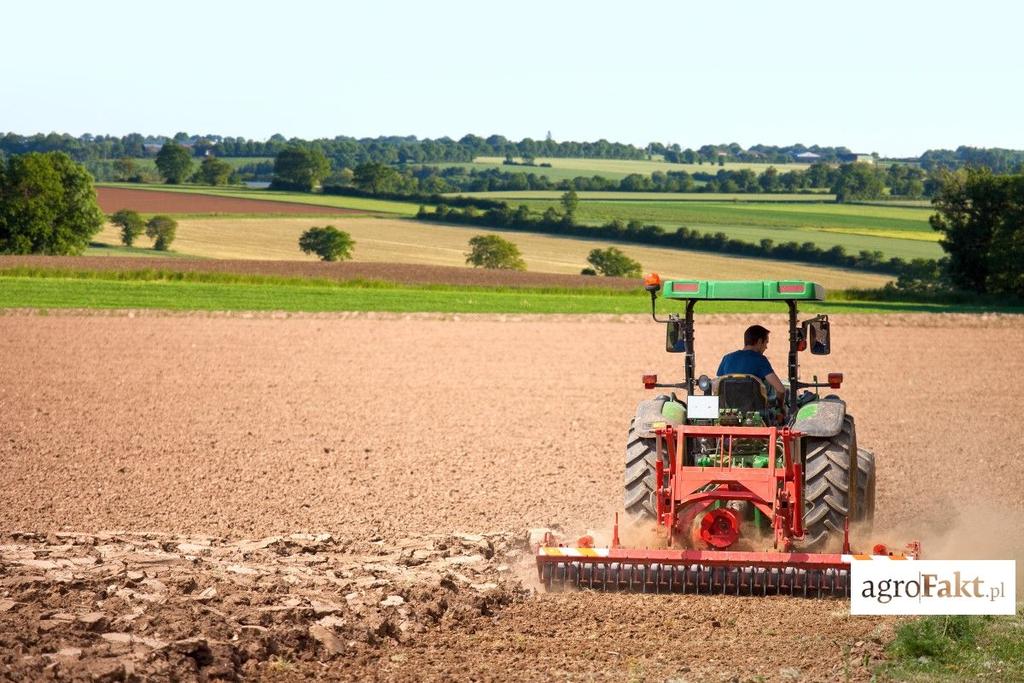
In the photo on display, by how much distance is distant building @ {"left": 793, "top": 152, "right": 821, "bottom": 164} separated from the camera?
532 feet

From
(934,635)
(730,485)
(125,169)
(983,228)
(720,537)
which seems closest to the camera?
(934,635)

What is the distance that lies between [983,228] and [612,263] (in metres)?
19.3

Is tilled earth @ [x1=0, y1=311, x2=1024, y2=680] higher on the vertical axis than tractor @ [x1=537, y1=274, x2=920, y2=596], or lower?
lower

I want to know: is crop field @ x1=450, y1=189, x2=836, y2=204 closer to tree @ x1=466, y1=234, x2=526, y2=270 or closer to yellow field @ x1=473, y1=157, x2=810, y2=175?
yellow field @ x1=473, y1=157, x2=810, y2=175

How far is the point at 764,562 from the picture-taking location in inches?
373

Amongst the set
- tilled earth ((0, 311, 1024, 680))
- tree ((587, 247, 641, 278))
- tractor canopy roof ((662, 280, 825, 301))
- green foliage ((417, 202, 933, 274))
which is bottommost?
tree ((587, 247, 641, 278))

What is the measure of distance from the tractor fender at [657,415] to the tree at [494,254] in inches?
2548

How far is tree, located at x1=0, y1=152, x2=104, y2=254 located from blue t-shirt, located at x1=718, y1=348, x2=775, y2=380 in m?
74.1

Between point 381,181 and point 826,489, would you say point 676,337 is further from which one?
point 381,181

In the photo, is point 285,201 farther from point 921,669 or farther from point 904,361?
point 921,669

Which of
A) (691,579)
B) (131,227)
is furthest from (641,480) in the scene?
(131,227)

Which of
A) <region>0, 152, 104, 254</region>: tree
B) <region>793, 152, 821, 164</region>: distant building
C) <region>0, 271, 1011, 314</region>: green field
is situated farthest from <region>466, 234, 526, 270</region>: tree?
<region>793, 152, 821, 164</region>: distant building

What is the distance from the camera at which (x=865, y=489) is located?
11.1 metres

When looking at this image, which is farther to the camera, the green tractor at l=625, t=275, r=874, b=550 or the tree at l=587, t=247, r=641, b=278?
the tree at l=587, t=247, r=641, b=278
